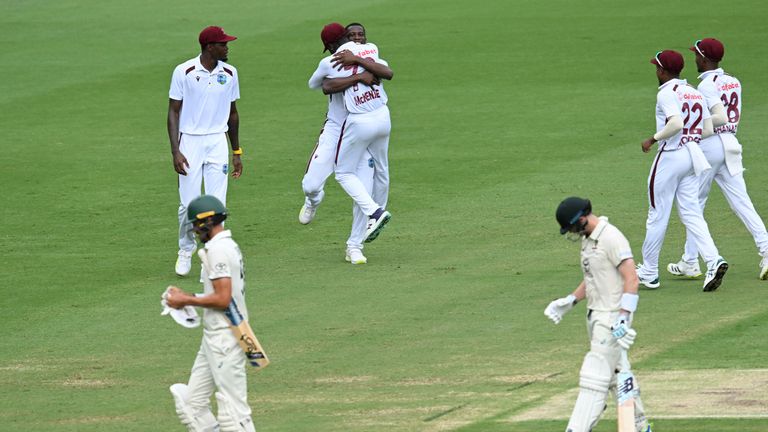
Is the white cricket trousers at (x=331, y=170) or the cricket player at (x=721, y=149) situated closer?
the cricket player at (x=721, y=149)

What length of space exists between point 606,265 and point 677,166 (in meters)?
4.82

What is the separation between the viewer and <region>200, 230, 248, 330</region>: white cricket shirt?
9211 mm

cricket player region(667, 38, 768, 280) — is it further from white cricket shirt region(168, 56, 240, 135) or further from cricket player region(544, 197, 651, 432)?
cricket player region(544, 197, 651, 432)

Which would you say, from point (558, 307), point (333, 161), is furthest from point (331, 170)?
point (558, 307)

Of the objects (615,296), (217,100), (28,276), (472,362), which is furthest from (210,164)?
(615,296)

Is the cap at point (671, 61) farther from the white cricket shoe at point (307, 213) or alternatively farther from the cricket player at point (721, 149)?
the white cricket shoe at point (307, 213)

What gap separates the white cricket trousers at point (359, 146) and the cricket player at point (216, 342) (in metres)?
6.06

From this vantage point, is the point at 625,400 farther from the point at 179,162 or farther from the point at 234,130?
the point at 234,130

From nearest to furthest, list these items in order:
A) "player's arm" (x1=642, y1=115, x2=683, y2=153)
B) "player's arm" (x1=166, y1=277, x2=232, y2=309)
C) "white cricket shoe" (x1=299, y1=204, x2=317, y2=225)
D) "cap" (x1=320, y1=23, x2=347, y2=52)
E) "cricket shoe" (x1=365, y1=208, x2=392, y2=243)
A: "player's arm" (x1=166, y1=277, x2=232, y2=309), "player's arm" (x1=642, y1=115, x2=683, y2=153), "cricket shoe" (x1=365, y1=208, x2=392, y2=243), "cap" (x1=320, y1=23, x2=347, y2=52), "white cricket shoe" (x1=299, y1=204, x2=317, y2=225)

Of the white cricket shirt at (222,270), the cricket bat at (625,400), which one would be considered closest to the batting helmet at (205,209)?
the white cricket shirt at (222,270)

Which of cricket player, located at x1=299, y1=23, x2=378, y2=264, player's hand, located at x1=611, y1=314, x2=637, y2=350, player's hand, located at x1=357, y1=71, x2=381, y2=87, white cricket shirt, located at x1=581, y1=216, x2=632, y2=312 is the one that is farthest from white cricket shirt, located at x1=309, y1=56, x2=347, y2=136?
player's hand, located at x1=611, y1=314, x2=637, y2=350

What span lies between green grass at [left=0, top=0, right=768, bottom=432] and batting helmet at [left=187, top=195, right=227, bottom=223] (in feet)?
6.25

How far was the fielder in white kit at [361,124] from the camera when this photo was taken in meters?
15.4

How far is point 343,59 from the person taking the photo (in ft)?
50.5
